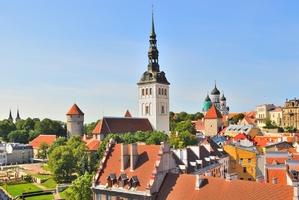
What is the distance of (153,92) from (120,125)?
1871cm

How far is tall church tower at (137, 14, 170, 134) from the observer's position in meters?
107

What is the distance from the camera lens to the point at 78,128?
116m

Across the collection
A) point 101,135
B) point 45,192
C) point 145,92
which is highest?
point 145,92

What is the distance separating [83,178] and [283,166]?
2698 cm

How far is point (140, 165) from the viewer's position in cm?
3609

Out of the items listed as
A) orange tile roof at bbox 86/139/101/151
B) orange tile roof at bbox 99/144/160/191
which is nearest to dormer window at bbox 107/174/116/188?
orange tile roof at bbox 99/144/160/191

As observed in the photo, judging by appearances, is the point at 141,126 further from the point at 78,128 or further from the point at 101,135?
the point at 78,128

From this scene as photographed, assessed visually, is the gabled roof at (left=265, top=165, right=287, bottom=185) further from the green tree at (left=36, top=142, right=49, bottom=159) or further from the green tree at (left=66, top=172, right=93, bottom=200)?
the green tree at (left=36, top=142, right=49, bottom=159)

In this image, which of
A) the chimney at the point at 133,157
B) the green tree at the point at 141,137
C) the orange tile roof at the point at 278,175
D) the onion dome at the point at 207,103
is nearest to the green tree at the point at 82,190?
the chimney at the point at 133,157

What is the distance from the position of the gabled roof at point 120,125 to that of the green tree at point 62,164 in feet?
68.7

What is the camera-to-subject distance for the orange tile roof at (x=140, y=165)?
34.6 m

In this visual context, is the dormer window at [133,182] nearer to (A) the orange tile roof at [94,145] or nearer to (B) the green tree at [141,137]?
(B) the green tree at [141,137]

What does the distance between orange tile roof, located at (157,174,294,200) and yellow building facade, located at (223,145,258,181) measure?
28.8m

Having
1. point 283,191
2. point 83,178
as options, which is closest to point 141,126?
point 83,178
